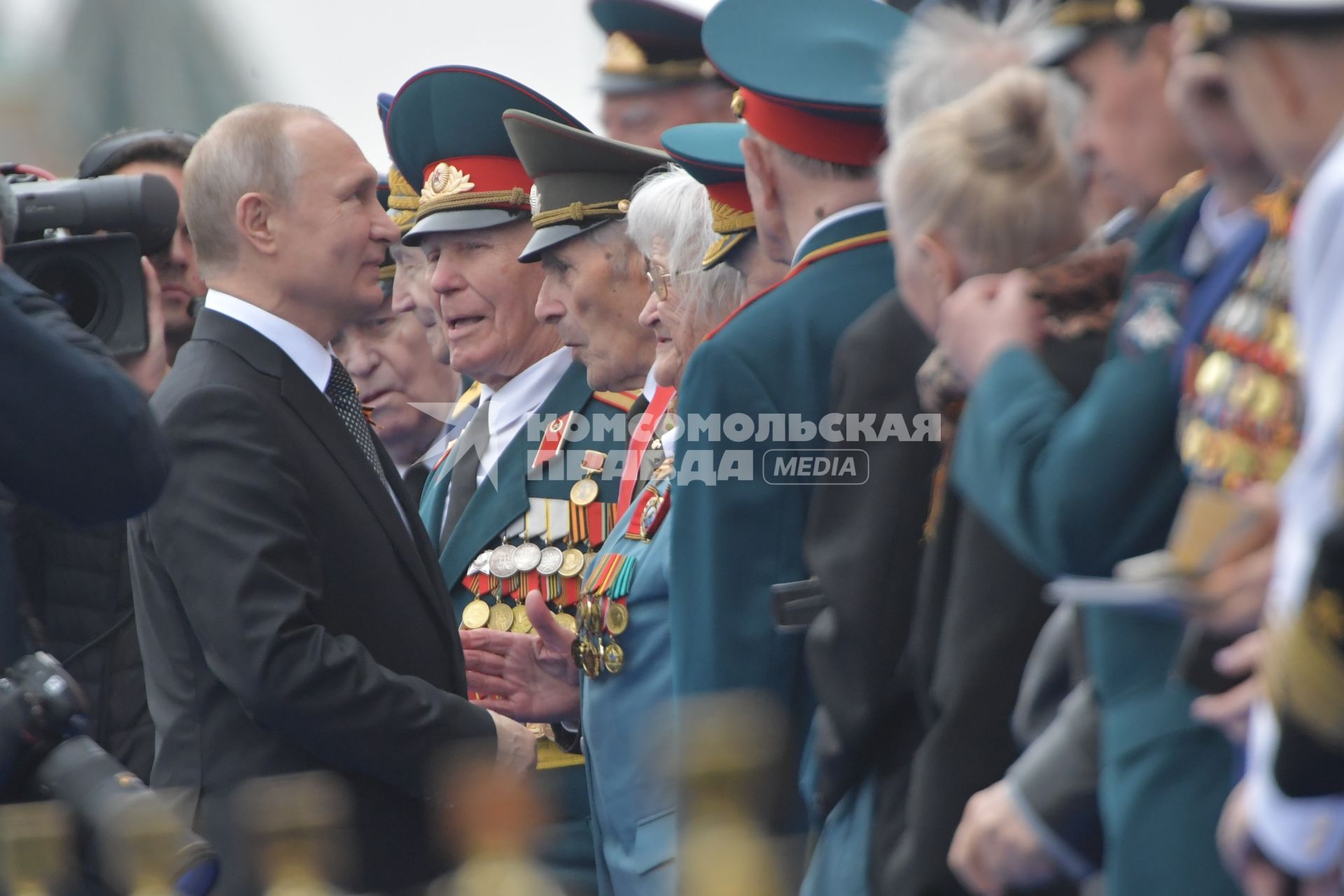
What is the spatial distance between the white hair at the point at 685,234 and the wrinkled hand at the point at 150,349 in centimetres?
112

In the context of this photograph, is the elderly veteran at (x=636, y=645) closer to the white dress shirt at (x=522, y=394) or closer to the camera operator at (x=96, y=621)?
the white dress shirt at (x=522, y=394)

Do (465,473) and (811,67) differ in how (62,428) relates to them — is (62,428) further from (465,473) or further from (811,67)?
(465,473)

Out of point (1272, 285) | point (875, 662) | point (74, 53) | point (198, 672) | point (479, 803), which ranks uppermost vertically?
point (1272, 285)

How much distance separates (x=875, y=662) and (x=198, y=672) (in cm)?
156

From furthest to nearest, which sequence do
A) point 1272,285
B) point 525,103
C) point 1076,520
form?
point 525,103 → point 1076,520 → point 1272,285

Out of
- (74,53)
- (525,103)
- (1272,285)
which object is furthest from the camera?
(74,53)

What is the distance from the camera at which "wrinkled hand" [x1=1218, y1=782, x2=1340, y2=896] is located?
1.90 meters

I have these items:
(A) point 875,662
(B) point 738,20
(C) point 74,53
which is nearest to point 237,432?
(B) point 738,20

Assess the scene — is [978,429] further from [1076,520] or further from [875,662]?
[875,662]

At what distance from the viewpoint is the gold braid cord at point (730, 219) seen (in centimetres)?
423

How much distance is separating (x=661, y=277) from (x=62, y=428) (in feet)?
6.32

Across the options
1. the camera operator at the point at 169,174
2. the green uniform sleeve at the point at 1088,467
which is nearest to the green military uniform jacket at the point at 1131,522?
the green uniform sleeve at the point at 1088,467

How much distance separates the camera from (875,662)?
290 centimetres

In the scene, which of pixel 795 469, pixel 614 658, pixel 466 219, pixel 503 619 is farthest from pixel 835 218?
pixel 466 219
